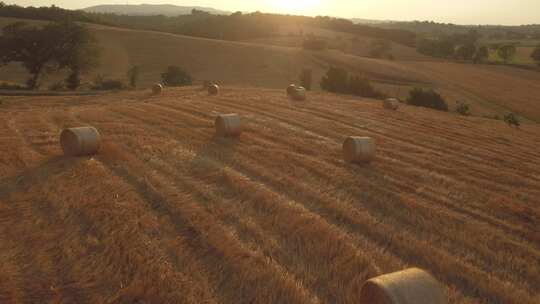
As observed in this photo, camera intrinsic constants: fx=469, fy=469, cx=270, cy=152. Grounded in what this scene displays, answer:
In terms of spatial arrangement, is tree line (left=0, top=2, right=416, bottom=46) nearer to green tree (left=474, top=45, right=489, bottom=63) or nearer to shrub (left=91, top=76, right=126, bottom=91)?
green tree (left=474, top=45, right=489, bottom=63)

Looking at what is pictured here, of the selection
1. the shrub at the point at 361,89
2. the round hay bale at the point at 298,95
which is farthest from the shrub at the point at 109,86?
the shrub at the point at 361,89

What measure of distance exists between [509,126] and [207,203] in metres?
20.7

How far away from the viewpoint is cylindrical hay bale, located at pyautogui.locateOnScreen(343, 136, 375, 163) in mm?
12244

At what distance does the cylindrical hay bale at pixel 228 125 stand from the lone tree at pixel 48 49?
83.9ft

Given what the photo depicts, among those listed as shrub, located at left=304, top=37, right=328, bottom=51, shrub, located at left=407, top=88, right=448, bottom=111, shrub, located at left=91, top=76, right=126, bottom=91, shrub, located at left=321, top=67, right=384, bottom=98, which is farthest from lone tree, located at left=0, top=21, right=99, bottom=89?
shrub, located at left=304, top=37, right=328, bottom=51

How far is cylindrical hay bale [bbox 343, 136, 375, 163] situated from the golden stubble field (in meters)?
0.30

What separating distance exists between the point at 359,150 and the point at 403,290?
23.6ft

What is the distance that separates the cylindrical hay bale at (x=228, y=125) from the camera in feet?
46.5

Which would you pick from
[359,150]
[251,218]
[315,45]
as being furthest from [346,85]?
[315,45]

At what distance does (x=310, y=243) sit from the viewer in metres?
7.52

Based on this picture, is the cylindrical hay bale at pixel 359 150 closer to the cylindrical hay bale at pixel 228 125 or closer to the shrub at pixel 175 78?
the cylindrical hay bale at pixel 228 125

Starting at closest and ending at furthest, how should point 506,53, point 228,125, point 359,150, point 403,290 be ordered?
point 403,290 → point 359,150 → point 228,125 → point 506,53

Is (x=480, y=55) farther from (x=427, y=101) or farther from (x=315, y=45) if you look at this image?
(x=427, y=101)

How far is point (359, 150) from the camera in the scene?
1223 centimetres
